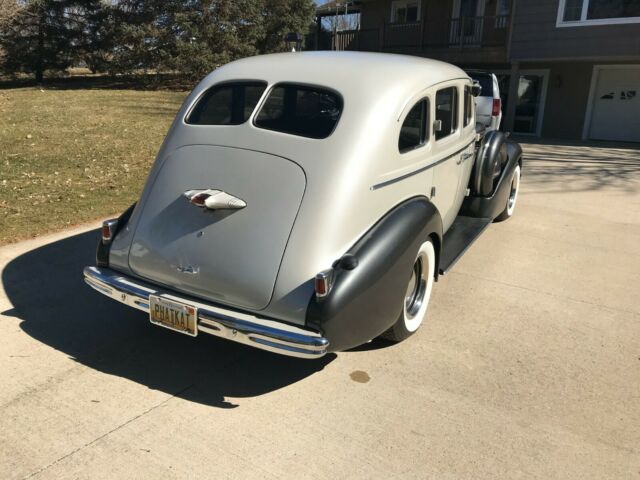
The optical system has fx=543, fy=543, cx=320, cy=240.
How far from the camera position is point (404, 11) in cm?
2036

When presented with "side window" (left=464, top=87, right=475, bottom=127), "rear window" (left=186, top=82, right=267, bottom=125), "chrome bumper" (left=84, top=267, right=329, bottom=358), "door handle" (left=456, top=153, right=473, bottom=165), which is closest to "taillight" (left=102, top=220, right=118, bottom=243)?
"chrome bumper" (left=84, top=267, right=329, bottom=358)

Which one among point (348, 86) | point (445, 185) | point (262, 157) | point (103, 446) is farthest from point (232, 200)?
point (445, 185)

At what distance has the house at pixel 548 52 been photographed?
1389 centimetres

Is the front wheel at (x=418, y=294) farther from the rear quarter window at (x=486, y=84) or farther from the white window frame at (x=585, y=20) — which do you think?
the white window frame at (x=585, y=20)

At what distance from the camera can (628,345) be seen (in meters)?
3.88

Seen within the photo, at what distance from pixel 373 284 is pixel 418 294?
103 centimetres

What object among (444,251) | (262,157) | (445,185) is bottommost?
(444,251)

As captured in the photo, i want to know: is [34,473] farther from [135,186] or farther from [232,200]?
[135,186]

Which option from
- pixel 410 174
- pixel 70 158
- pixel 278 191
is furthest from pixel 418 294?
pixel 70 158

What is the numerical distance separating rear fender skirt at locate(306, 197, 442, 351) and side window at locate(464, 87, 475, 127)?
184 centimetres

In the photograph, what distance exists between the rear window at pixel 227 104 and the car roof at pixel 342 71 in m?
0.08

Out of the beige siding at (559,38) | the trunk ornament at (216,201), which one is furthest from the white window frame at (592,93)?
the trunk ornament at (216,201)

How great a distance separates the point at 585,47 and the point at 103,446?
15057 mm

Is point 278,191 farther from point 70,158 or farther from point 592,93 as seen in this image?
point 592,93
